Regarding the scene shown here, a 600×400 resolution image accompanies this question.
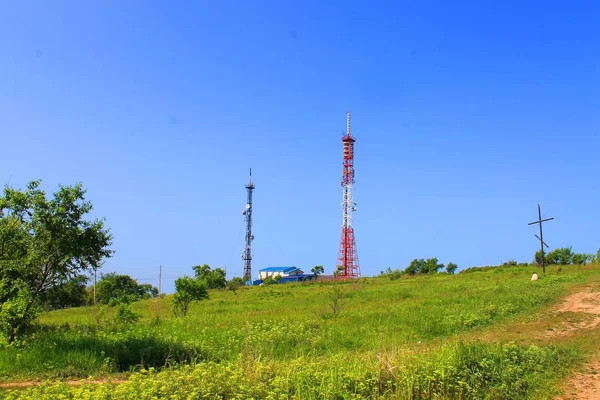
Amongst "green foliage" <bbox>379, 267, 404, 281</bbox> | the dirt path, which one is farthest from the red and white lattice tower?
the dirt path

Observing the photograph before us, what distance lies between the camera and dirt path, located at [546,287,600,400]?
975cm

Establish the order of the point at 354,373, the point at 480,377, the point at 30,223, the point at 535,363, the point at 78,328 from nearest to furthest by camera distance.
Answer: the point at 354,373 < the point at 480,377 < the point at 535,363 < the point at 30,223 < the point at 78,328

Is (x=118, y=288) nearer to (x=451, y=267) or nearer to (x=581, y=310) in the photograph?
(x=451, y=267)

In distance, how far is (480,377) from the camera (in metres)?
9.77

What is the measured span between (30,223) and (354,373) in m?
10.1

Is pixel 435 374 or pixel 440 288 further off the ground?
pixel 440 288

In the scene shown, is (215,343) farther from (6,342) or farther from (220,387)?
(220,387)

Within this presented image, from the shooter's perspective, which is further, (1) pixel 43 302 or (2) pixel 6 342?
(1) pixel 43 302

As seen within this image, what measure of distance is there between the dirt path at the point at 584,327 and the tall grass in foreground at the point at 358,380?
480 mm

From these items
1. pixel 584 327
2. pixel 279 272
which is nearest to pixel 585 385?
pixel 584 327

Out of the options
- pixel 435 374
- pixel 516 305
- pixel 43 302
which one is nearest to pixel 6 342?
pixel 43 302

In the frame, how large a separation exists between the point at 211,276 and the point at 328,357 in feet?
166

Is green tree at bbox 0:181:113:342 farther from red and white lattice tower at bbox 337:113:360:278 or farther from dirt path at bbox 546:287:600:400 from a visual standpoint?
red and white lattice tower at bbox 337:113:360:278

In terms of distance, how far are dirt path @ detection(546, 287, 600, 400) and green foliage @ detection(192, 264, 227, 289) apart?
4405 centimetres
